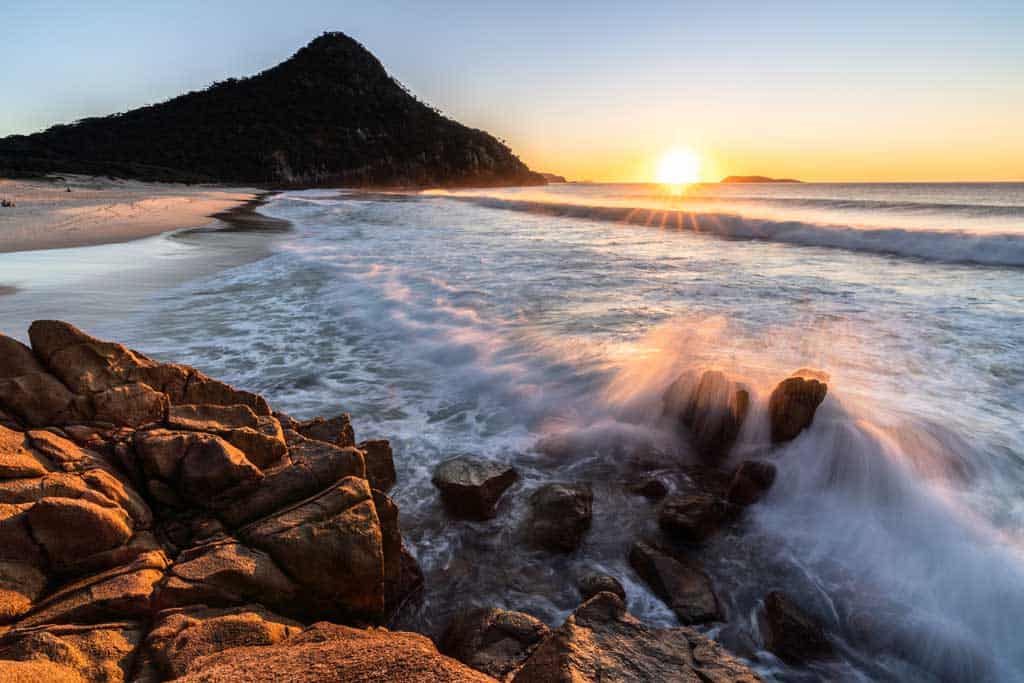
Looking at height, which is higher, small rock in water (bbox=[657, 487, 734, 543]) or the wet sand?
the wet sand

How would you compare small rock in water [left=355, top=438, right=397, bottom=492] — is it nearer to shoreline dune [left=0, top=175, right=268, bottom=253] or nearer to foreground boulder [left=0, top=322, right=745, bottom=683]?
foreground boulder [left=0, top=322, right=745, bottom=683]

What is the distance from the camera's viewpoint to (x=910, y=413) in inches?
216

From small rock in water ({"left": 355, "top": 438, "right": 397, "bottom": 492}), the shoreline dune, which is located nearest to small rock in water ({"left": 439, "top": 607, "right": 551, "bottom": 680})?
Result: small rock in water ({"left": 355, "top": 438, "right": 397, "bottom": 492})

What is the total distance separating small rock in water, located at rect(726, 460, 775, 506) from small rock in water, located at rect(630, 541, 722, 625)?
34.5 inches

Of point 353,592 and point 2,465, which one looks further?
point 353,592

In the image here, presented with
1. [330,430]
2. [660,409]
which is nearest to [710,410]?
[660,409]

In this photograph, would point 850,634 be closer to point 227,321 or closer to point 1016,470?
point 1016,470

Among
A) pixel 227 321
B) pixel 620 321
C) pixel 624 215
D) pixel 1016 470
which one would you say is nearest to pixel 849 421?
pixel 1016 470

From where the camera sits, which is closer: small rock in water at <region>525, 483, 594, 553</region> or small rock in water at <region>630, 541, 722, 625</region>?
small rock in water at <region>630, 541, 722, 625</region>

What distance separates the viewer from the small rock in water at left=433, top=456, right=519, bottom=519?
4.33m

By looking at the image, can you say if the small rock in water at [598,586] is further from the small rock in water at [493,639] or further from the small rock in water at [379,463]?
the small rock in water at [379,463]

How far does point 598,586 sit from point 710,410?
8.45ft

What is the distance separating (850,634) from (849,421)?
94.4 inches

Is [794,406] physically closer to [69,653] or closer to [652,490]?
[652,490]
